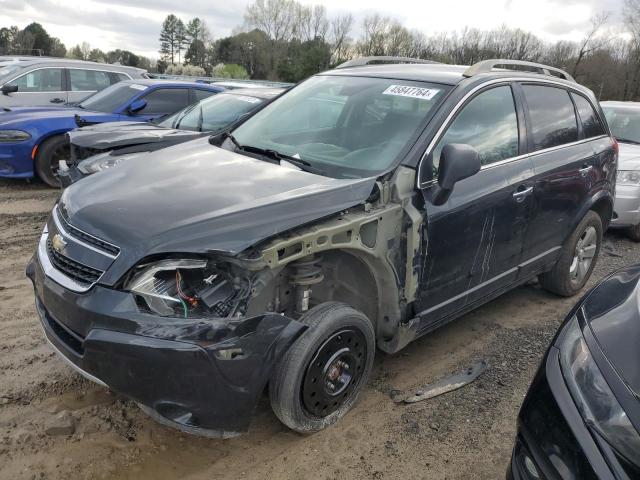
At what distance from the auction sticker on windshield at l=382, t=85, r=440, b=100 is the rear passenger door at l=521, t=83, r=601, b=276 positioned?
0.93m

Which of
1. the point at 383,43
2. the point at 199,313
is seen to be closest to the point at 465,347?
the point at 199,313

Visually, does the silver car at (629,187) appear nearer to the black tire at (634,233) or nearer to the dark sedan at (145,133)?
the black tire at (634,233)

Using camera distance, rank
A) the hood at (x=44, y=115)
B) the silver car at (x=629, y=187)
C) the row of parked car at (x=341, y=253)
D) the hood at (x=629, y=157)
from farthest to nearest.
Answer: the hood at (x=44, y=115)
the hood at (x=629, y=157)
the silver car at (x=629, y=187)
the row of parked car at (x=341, y=253)

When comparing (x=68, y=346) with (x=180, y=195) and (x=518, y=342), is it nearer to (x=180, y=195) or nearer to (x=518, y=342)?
(x=180, y=195)

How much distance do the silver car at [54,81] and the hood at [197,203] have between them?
8385 mm

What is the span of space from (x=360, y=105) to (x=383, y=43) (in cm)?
6233

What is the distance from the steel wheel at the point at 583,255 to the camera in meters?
4.64

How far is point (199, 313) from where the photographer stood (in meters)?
2.24

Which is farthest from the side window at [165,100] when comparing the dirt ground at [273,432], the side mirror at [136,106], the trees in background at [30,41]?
the trees in background at [30,41]

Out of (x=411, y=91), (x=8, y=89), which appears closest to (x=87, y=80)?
(x=8, y=89)

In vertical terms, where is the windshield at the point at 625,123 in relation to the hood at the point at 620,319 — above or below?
above

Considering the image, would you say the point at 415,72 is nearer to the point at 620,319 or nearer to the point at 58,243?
the point at 620,319

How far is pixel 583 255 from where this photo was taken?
15.6 feet

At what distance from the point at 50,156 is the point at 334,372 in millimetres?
6295
